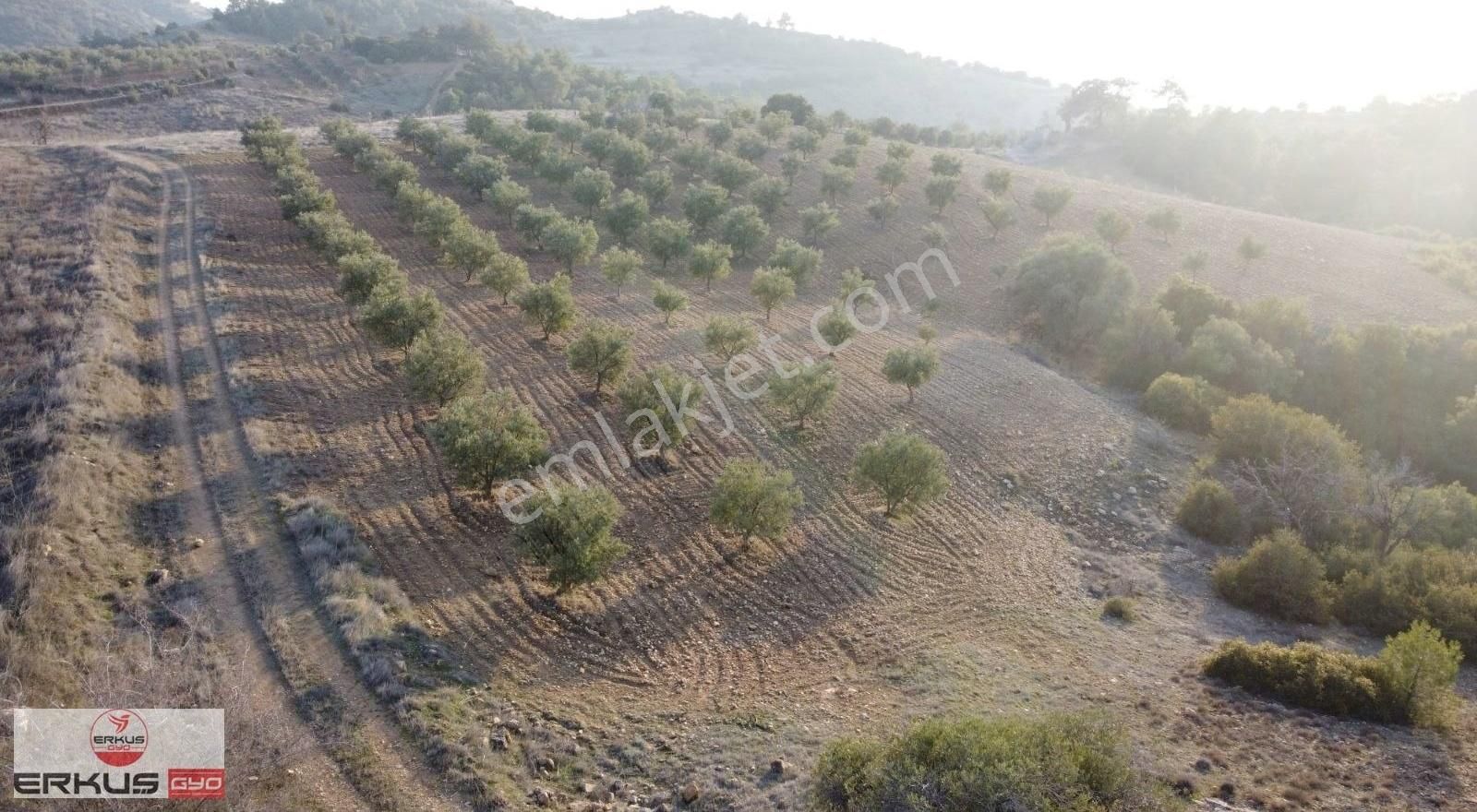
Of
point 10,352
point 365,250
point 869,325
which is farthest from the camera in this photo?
point 869,325

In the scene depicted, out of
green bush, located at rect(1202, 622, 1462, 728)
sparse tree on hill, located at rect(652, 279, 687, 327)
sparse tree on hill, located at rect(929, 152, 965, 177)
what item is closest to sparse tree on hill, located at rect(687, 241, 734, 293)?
sparse tree on hill, located at rect(652, 279, 687, 327)

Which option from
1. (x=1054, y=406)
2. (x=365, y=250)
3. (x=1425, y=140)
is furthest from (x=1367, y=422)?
(x=1425, y=140)

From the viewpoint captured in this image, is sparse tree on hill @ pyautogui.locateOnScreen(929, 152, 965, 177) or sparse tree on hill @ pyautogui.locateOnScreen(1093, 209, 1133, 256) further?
sparse tree on hill @ pyautogui.locateOnScreen(929, 152, 965, 177)

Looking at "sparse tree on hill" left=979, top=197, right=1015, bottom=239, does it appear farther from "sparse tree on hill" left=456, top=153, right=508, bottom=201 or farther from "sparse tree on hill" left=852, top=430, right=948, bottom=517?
"sparse tree on hill" left=852, top=430, right=948, bottom=517

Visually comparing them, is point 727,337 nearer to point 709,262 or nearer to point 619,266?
point 619,266

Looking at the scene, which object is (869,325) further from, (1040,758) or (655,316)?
(1040,758)

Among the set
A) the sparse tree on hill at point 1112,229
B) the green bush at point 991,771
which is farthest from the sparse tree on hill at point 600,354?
the sparse tree on hill at point 1112,229

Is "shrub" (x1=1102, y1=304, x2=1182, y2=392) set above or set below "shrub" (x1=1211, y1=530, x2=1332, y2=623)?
above

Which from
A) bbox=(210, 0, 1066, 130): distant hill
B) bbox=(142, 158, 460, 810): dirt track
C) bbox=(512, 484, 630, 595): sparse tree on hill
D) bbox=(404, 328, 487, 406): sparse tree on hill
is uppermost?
bbox=(210, 0, 1066, 130): distant hill
